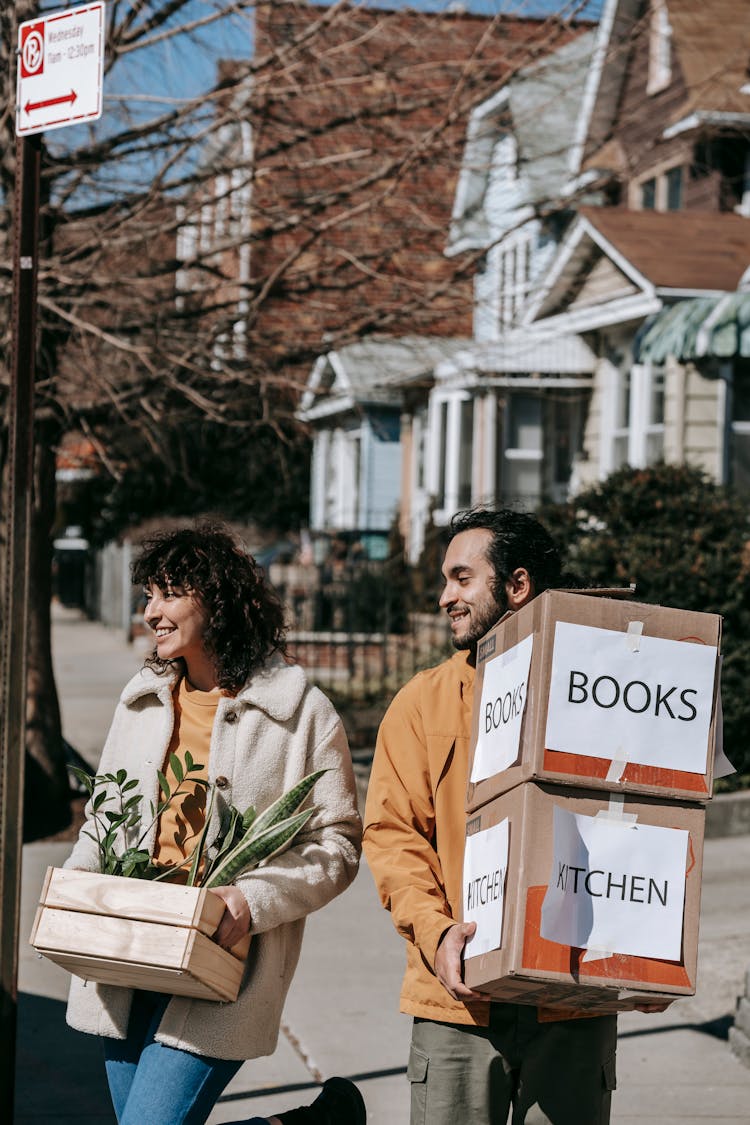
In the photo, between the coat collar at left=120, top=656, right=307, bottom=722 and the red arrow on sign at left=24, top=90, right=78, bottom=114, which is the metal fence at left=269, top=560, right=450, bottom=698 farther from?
the coat collar at left=120, top=656, right=307, bottom=722

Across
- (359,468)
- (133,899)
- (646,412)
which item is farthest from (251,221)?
(359,468)

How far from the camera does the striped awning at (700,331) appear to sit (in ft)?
45.2

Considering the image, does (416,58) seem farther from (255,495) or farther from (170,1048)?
(255,495)

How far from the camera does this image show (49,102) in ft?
13.3

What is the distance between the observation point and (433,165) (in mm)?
8727

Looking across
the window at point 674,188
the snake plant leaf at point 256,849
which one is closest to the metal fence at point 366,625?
the window at point 674,188

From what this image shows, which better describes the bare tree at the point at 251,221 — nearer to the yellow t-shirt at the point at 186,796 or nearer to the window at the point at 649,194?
the yellow t-shirt at the point at 186,796

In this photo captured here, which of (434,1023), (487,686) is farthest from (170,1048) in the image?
(487,686)

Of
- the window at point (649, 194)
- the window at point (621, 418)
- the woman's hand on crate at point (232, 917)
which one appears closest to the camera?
the woman's hand on crate at point (232, 917)

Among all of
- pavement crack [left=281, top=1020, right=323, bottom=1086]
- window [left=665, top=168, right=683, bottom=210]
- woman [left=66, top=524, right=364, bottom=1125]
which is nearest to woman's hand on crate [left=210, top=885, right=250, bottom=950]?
woman [left=66, top=524, right=364, bottom=1125]

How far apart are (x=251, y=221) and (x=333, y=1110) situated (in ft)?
22.6

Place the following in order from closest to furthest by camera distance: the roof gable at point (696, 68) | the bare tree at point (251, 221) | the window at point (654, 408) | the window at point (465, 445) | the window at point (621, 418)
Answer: the bare tree at point (251, 221) < the roof gable at point (696, 68) < the window at point (654, 408) < the window at point (621, 418) < the window at point (465, 445)

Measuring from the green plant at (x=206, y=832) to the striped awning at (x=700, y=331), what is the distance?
1136 centimetres

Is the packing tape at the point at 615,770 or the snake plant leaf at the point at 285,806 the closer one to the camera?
the packing tape at the point at 615,770
